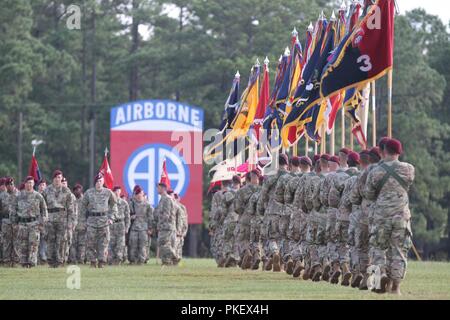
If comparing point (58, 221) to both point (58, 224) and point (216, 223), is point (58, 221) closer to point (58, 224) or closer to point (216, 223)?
point (58, 224)

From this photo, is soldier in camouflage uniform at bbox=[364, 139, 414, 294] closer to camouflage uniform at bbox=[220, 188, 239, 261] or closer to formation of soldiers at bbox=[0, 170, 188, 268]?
camouflage uniform at bbox=[220, 188, 239, 261]

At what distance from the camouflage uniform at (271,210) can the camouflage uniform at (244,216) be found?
2164 mm

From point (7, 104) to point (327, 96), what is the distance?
119 ft

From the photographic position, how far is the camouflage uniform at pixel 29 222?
1092 inches

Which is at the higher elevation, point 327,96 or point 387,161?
point 327,96

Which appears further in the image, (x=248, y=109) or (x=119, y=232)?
(x=248, y=109)

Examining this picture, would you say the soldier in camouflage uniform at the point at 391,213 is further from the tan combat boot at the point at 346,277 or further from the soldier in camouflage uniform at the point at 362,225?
the tan combat boot at the point at 346,277

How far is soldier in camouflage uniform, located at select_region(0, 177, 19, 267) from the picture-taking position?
28781 millimetres

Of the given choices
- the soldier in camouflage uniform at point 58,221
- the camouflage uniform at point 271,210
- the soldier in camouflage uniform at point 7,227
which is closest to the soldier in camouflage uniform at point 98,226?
the soldier in camouflage uniform at point 58,221

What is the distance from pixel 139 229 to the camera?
3344 centimetres

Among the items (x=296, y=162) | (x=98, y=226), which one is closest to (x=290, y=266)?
(x=296, y=162)

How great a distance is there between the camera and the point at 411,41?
61.8m
